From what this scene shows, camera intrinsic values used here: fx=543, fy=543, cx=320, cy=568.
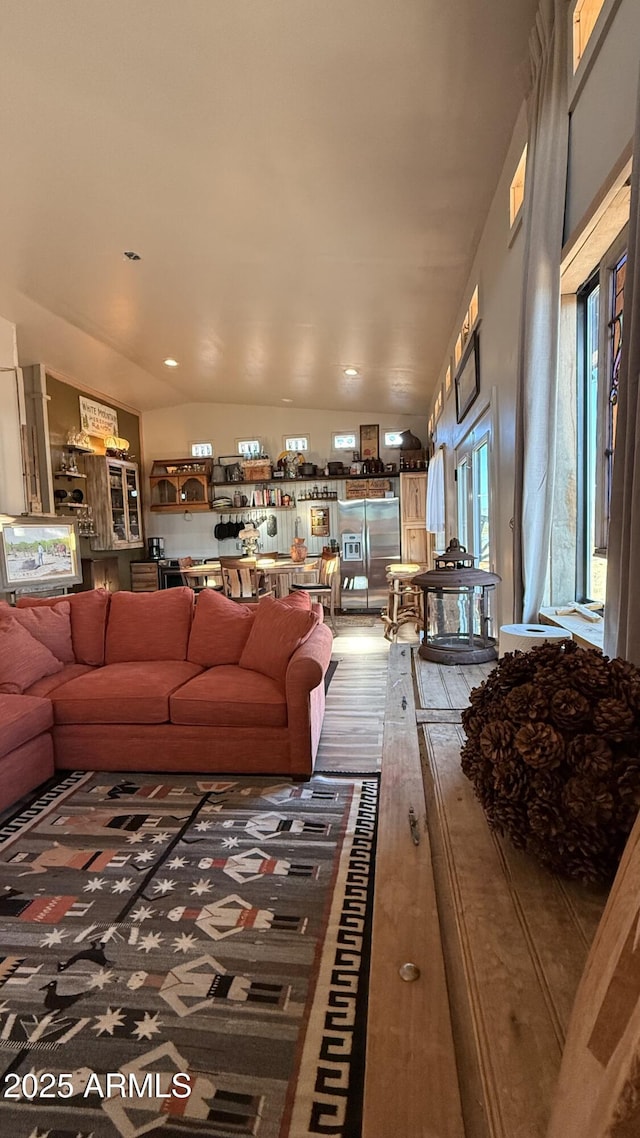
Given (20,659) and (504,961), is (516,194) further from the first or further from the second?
(20,659)

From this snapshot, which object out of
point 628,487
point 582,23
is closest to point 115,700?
point 628,487

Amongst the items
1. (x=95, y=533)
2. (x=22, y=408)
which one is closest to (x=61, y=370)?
(x=22, y=408)

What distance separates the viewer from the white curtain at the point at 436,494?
6.24 metres

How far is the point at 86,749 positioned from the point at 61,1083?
6.09ft

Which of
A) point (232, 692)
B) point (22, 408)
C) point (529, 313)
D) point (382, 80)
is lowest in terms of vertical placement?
point (232, 692)

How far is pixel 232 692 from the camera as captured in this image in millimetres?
2990

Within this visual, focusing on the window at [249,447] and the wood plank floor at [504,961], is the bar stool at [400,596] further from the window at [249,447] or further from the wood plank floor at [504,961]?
the wood plank floor at [504,961]

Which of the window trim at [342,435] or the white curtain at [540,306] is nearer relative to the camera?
the white curtain at [540,306]

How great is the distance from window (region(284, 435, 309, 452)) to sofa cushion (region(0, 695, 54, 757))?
700 centimetres

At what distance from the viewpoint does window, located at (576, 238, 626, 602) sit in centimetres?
188

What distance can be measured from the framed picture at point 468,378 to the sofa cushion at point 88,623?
9.69ft

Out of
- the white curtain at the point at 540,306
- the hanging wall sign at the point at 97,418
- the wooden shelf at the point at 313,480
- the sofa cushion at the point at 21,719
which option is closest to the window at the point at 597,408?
the white curtain at the point at 540,306

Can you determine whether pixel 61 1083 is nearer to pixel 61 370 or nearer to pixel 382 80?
pixel 382 80

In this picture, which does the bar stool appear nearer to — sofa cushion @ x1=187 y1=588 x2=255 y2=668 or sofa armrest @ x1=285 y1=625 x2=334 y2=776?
sofa cushion @ x1=187 y1=588 x2=255 y2=668
